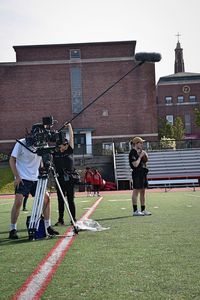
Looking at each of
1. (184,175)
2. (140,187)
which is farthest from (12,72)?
(140,187)

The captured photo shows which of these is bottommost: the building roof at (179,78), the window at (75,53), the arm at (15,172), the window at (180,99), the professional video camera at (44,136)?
the arm at (15,172)

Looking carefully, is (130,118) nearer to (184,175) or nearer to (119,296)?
(184,175)

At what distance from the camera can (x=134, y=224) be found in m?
8.75

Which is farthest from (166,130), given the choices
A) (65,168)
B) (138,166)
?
(65,168)

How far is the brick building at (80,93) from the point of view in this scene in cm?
5762

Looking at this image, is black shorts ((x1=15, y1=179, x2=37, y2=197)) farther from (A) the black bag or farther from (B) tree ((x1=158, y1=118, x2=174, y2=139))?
(B) tree ((x1=158, y1=118, x2=174, y2=139))

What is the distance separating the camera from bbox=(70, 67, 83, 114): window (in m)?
57.8

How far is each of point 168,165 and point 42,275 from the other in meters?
35.6

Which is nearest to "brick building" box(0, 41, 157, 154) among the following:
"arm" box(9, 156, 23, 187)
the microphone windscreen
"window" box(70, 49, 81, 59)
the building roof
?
"window" box(70, 49, 81, 59)

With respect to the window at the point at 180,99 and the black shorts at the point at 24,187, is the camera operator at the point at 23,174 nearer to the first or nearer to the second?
the black shorts at the point at 24,187

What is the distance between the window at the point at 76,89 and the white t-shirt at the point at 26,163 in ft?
166

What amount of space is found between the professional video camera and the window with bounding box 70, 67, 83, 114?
50890 millimetres

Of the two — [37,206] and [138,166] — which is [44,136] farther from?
[138,166]

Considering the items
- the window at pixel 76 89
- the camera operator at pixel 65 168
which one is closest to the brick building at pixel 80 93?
the window at pixel 76 89
